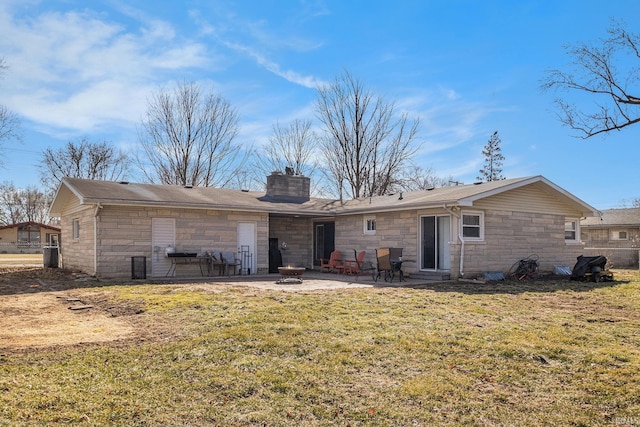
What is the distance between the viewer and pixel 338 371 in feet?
15.1

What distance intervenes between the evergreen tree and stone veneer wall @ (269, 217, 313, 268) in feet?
79.2

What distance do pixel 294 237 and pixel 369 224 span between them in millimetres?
3961

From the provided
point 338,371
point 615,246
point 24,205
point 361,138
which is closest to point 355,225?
point 338,371

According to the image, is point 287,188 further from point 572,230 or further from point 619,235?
point 619,235

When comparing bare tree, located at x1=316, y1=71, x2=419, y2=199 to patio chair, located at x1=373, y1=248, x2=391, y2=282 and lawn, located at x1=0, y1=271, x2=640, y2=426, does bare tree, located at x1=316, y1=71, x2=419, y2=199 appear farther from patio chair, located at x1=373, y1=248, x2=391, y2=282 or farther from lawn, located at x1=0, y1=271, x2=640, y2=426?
lawn, located at x1=0, y1=271, x2=640, y2=426

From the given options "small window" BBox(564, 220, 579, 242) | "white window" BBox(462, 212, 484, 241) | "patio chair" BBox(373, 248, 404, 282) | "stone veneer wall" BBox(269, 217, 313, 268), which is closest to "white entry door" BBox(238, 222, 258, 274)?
"stone veneer wall" BBox(269, 217, 313, 268)

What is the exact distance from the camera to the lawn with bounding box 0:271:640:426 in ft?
11.9

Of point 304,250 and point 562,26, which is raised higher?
point 562,26

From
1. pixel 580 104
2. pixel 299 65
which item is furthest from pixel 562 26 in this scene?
pixel 299 65

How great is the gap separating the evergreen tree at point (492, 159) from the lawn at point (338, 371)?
106 ft

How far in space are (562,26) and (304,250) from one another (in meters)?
12.0

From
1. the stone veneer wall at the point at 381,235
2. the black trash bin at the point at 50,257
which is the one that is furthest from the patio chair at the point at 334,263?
the black trash bin at the point at 50,257

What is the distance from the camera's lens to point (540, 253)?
1539 centimetres

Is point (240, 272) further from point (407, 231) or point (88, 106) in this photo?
point (88, 106)
